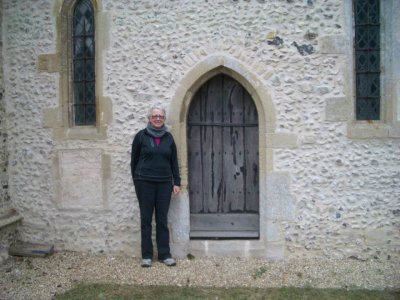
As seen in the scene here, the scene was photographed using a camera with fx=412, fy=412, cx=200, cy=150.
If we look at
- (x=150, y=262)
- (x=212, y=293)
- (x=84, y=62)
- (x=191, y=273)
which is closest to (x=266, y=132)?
(x=191, y=273)

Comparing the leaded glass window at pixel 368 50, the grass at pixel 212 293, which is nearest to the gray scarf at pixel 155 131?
the grass at pixel 212 293

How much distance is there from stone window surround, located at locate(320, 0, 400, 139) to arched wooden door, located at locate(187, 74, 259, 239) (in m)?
1.12

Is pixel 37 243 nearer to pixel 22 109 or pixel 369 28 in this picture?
pixel 22 109

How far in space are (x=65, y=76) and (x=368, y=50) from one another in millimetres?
4023

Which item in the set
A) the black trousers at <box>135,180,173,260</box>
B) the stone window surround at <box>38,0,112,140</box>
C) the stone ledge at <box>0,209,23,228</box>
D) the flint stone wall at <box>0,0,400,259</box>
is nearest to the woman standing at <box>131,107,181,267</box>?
the black trousers at <box>135,180,173,260</box>

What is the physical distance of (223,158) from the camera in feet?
18.8

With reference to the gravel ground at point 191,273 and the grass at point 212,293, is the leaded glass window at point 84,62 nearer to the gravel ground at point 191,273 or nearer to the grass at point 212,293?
the gravel ground at point 191,273

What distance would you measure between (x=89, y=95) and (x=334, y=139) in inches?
130

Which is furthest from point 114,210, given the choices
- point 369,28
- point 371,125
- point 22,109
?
point 369,28

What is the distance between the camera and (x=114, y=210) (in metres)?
5.46

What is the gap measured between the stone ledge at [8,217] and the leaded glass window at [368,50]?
15.7 ft

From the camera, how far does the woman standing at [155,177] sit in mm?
5051

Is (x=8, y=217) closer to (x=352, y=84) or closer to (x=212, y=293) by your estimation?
(x=212, y=293)

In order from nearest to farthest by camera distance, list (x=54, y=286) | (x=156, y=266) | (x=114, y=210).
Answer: (x=54, y=286) < (x=156, y=266) < (x=114, y=210)
